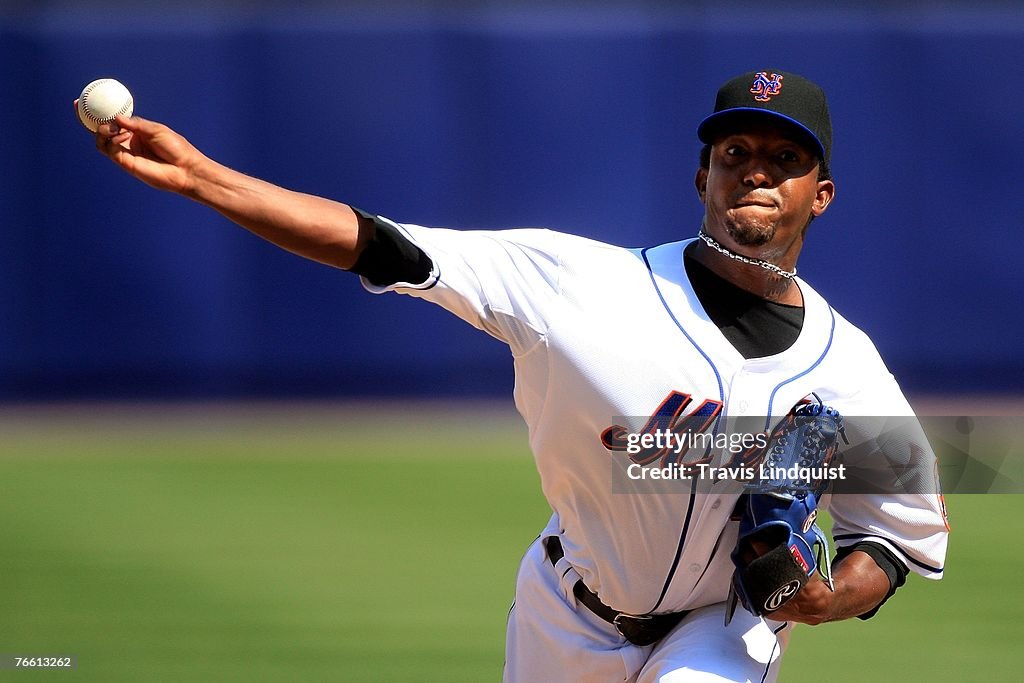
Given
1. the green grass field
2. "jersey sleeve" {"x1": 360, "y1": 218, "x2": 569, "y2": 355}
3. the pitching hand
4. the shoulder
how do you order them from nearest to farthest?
1. the pitching hand
2. "jersey sleeve" {"x1": 360, "y1": 218, "x2": 569, "y2": 355}
3. the shoulder
4. the green grass field

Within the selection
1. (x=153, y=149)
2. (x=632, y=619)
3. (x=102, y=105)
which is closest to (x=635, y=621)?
(x=632, y=619)

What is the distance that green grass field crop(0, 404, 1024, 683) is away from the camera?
5.45 metres

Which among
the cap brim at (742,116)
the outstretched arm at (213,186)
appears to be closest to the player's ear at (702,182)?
the cap brim at (742,116)

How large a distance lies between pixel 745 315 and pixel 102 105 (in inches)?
62.2

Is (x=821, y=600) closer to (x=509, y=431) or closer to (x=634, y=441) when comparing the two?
(x=634, y=441)

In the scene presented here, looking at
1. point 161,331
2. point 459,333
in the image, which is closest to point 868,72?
point 459,333

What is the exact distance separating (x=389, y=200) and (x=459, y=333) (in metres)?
1.15

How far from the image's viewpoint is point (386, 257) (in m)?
2.83

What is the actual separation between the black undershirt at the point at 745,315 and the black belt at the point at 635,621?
2.20 ft

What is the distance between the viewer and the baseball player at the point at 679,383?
308cm

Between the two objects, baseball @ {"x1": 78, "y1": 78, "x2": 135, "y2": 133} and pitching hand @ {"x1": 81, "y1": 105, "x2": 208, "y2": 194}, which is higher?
baseball @ {"x1": 78, "y1": 78, "x2": 135, "y2": 133}

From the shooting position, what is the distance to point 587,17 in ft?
33.3

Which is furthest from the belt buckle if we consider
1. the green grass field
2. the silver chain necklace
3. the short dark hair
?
the green grass field
